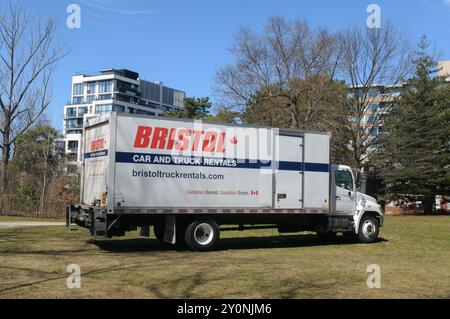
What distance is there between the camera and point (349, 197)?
16.6 m

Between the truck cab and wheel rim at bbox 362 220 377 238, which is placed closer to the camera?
the truck cab

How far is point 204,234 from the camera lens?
14.1m

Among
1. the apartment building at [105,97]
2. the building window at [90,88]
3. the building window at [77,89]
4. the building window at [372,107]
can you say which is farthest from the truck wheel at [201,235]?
the building window at [77,89]

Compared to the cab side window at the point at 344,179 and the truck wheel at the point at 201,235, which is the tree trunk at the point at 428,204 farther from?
the truck wheel at the point at 201,235

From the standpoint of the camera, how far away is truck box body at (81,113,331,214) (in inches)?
512

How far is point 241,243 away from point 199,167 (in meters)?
3.88

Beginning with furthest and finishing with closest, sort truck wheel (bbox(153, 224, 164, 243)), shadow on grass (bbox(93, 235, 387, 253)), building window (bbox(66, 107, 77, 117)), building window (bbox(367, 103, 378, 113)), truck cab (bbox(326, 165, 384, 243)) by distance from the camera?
building window (bbox(66, 107, 77, 117)) < building window (bbox(367, 103, 378, 113)) < truck cab (bbox(326, 165, 384, 243)) < truck wheel (bbox(153, 224, 164, 243)) < shadow on grass (bbox(93, 235, 387, 253))

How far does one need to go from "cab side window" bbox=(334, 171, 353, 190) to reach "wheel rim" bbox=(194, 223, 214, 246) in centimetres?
466

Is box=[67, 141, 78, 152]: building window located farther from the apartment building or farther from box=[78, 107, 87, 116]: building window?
box=[78, 107, 87, 116]: building window

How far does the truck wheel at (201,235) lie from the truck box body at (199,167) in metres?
0.40

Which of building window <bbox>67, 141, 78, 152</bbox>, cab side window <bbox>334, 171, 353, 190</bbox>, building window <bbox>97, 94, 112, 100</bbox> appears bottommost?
cab side window <bbox>334, 171, 353, 190</bbox>

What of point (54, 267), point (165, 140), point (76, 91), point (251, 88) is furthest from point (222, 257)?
point (76, 91)

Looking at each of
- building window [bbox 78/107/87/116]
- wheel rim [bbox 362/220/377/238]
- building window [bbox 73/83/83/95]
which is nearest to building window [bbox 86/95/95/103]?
building window [bbox 78/107/87/116]

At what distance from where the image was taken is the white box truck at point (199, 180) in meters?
13.0
